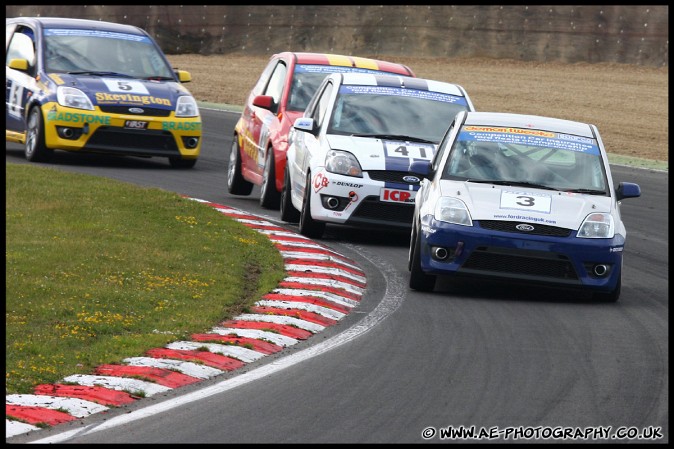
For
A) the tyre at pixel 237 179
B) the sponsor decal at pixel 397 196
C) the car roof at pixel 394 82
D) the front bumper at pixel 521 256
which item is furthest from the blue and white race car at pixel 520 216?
the tyre at pixel 237 179

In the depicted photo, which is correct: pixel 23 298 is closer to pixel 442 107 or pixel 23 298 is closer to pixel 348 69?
pixel 442 107

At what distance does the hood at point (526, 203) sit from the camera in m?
11.3

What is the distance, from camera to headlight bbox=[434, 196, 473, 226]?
11.3 metres

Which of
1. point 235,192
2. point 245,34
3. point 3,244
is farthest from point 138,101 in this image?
point 245,34

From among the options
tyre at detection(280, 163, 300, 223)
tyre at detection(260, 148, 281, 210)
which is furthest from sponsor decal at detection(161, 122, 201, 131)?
tyre at detection(280, 163, 300, 223)

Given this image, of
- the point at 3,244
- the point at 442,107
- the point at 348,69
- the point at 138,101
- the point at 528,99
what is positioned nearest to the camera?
the point at 3,244

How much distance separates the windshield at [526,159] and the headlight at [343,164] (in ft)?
4.92

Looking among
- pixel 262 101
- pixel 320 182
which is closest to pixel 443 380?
pixel 320 182

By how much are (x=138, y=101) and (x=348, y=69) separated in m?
3.15

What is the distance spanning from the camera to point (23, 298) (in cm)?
998

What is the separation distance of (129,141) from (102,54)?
4.53 feet

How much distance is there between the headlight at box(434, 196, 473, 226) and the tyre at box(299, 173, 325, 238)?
254 centimetres

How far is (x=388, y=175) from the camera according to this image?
1359 cm

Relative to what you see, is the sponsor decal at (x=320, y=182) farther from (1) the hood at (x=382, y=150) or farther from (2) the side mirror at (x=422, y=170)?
(2) the side mirror at (x=422, y=170)
